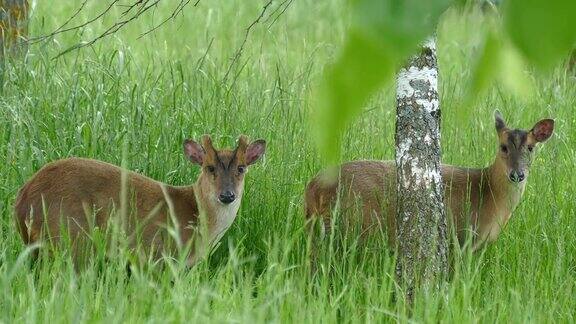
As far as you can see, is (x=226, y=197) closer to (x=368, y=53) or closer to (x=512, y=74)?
(x=512, y=74)

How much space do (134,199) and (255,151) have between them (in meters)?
0.76

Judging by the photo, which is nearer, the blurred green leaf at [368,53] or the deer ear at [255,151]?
the blurred green leaf at [368,53]

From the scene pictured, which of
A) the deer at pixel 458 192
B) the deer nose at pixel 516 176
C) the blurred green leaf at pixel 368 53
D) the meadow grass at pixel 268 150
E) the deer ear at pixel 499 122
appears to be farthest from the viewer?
the deer ear at pixel 499 122

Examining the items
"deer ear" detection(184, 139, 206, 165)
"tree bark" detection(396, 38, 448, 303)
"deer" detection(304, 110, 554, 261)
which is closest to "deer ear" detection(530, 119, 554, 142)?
"deer" detection(304, 110, 554, 261)

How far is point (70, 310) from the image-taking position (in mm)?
3617

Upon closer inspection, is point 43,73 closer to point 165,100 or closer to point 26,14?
point 26,14

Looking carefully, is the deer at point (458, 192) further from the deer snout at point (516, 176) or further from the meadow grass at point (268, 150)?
the meadow grass at point (268, 150)

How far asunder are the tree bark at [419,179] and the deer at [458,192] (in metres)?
0.39

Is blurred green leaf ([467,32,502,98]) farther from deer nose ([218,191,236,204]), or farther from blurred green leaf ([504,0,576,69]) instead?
deer nose ([218,191,236,204])

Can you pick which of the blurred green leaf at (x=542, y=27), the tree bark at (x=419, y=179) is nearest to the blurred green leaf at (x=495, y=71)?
the blurred green leaf at (x=542, y=27)

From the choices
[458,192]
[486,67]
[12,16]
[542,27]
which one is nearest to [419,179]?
[458,192]

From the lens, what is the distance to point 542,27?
775mm

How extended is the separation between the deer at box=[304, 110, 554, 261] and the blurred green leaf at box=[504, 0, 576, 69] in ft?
16.2

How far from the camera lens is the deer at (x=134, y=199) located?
5.46 metres
